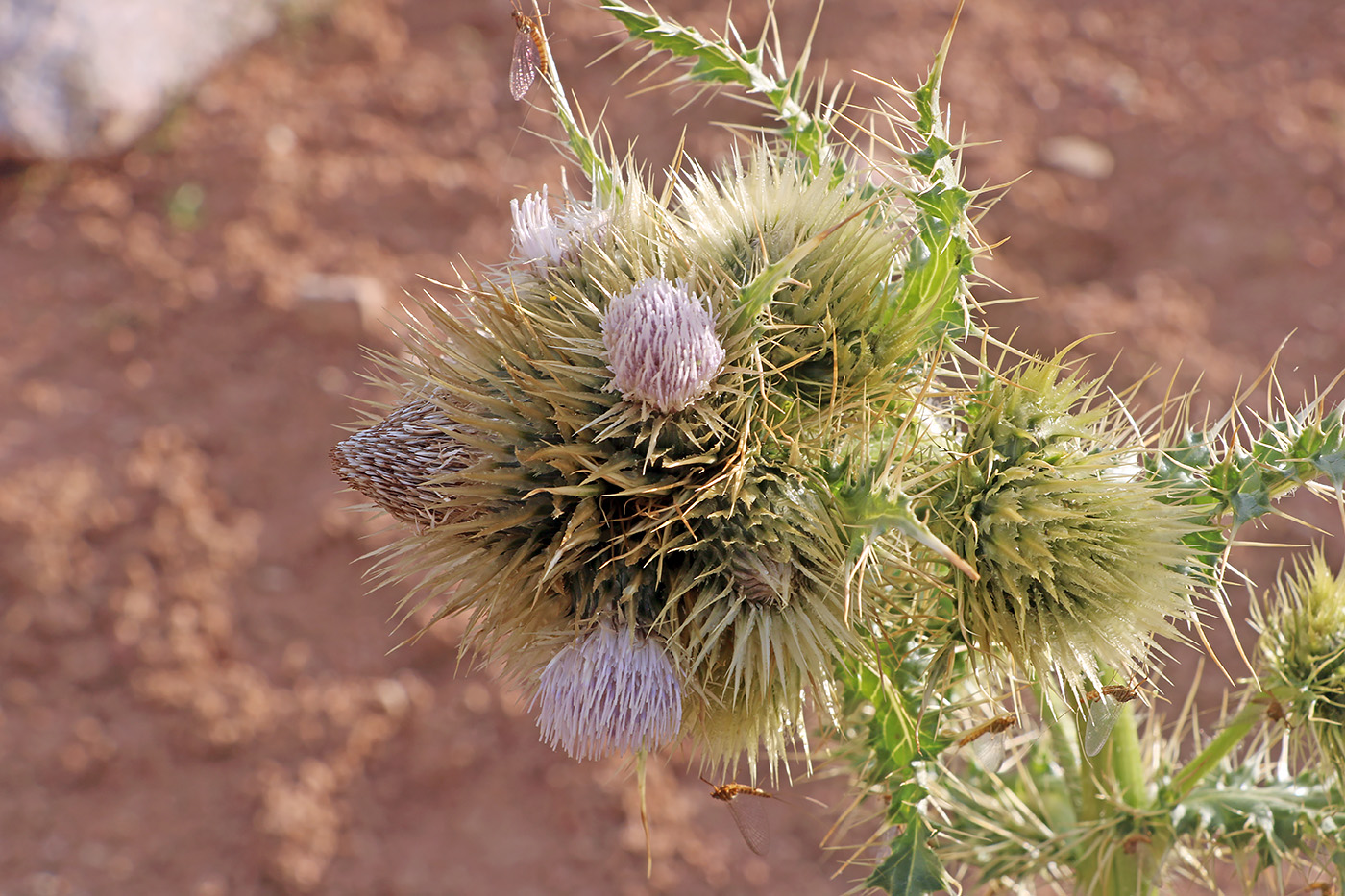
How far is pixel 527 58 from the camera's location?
2164mm

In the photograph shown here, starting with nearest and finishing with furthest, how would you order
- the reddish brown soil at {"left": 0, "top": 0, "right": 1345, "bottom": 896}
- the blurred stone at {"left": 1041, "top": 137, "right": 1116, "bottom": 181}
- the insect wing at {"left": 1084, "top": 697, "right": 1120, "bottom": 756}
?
the insect wing at {"left": 1084, "top": 697, "right": 1120, "bottom": 756}, the reddish brown soil at {"left": 0, "top": 0, "right": 1345, "bottom": 896}, the blurred stone at {"left": 1041, "top": 137, "right": 1116, "bottom": 181}

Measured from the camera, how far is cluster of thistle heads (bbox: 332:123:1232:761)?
1.76m

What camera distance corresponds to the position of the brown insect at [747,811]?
6.75 ft

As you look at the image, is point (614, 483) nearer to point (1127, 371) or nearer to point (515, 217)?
point (515, 217)

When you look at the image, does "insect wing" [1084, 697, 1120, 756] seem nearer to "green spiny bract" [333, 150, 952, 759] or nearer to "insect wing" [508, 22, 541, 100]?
"green spiny bract" [333, 150, 952, 759]

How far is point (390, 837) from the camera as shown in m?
4.52

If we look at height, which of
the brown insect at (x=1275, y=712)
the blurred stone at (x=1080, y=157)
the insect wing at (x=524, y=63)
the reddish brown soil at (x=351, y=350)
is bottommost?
the reddish brown soil at (x=351, y=350)

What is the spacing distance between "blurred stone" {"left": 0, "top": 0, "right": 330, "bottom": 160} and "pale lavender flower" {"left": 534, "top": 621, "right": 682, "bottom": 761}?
663 centimetres

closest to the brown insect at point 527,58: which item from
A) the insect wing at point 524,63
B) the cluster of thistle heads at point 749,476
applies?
the insect wing at point 524,63

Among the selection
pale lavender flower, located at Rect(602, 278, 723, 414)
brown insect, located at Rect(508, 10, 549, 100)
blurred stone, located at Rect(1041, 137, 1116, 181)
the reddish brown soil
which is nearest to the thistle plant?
pale lavender flower, located at Rect(602, 278, 723, 414)

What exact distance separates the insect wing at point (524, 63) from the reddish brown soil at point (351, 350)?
55.5 inches

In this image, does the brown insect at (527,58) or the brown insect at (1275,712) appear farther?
the brown insect at (1275,712)

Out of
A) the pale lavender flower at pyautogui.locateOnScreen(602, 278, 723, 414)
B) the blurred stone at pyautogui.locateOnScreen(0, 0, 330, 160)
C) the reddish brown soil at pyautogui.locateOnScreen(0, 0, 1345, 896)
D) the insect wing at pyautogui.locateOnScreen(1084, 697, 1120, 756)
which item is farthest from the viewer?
the blurred stone at pyautogui.locateOnScreen(0, 0, 330, 160)

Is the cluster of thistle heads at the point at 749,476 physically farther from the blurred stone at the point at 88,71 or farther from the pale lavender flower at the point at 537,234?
the blurred stone at the point at 88,71
